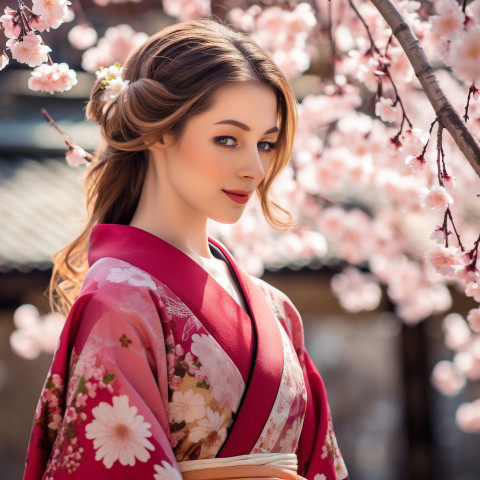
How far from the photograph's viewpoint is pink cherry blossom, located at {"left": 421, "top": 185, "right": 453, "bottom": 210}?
206cm

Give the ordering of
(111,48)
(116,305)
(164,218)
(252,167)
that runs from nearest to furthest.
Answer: (116,305) → (252,167) → (164,218) → (111,48)

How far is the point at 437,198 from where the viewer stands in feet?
6.81

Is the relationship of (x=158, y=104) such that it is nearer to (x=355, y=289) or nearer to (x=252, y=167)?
(x=252, y=167)

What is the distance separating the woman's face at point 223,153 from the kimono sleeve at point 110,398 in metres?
0.37

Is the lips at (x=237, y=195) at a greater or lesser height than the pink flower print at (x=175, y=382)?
greater

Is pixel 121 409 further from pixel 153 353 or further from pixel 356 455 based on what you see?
pixel 356 455

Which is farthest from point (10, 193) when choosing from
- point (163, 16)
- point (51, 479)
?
point (51, 479)

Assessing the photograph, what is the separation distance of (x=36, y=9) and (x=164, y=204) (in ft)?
2.22

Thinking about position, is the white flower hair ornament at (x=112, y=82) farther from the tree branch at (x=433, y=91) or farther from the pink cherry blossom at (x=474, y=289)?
the pink cherry blossom at (x=474, y=289)

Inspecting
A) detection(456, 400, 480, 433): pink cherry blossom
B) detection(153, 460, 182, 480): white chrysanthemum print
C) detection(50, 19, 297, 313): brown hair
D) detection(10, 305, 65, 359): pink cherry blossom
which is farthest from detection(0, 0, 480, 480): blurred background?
detection(153, 460, 182, 480): white chrysanthemum print

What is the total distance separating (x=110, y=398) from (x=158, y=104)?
0.78 meters

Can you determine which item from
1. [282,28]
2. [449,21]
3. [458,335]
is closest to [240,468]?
[449,21]

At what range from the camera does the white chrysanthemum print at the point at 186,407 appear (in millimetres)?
1839

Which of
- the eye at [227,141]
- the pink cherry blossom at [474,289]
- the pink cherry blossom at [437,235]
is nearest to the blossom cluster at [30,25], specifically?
the eye at [227,141]
